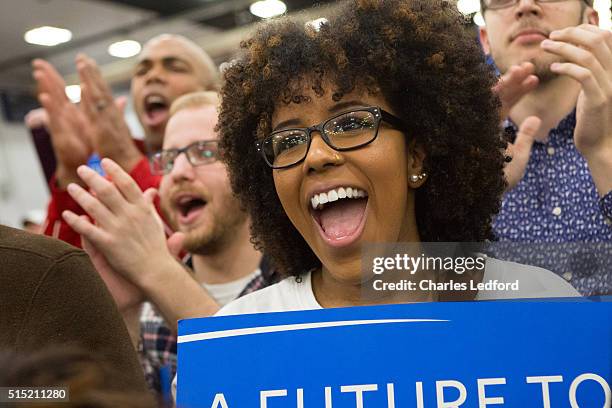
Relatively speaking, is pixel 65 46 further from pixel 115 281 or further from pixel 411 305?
pixel 411 305

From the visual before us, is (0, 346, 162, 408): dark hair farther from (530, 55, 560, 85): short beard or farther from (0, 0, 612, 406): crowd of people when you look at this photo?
→ (530, 55, 560, 85): short beard

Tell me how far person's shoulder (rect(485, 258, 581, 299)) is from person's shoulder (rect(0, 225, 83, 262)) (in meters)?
0.62

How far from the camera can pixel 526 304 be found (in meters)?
1.08

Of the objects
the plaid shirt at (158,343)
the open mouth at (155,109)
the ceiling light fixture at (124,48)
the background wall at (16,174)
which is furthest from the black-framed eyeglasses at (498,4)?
the background wall at (16,174)

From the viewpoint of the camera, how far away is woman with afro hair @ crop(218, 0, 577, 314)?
1.34 meters

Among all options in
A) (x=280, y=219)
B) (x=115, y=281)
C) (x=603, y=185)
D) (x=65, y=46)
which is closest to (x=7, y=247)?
(x=280, y=219)

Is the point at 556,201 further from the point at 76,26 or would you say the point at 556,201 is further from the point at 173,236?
the point at 76,26

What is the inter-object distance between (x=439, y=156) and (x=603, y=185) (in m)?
0.45

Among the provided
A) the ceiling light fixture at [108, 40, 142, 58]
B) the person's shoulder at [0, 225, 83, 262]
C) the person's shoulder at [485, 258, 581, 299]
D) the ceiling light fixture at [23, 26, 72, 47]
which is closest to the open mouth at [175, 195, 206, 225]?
the person's shoulder at [0, 225, 83, 262]

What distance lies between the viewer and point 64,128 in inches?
104

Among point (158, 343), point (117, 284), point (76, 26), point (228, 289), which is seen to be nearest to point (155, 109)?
point (228, 289)

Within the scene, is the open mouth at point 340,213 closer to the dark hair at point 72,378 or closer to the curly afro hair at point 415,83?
the curly afro hair at point 415,83

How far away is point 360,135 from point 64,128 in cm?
158

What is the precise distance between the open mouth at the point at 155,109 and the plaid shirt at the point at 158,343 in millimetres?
1090
